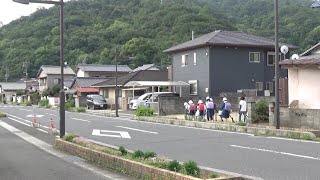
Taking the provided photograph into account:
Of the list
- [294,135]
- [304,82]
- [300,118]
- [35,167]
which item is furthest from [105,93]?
[35,167]

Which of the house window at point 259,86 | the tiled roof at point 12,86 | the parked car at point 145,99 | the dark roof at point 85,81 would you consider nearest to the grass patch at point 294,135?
the parked car at point 145,99

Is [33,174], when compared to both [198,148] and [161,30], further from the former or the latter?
[161,30]

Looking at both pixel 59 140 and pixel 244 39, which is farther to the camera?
pixel 244 39

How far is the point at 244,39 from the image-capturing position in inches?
1593

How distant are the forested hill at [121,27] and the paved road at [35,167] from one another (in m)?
53.7

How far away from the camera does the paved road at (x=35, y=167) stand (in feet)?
30.5

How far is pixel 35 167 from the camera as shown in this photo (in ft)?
35.2

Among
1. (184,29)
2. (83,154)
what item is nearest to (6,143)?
(83,154)

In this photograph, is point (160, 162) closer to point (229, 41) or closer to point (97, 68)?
point (229, 41)

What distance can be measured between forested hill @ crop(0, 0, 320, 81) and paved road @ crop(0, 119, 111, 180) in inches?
2115

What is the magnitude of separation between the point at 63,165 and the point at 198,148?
5048 mm

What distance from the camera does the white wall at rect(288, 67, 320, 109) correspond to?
2212 cm

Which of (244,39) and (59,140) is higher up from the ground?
(244,39)

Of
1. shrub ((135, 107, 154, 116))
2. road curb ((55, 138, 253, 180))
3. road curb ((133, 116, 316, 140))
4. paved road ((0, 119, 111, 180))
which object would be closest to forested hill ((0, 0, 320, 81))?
shrub ((135, 107, 154, 116))
